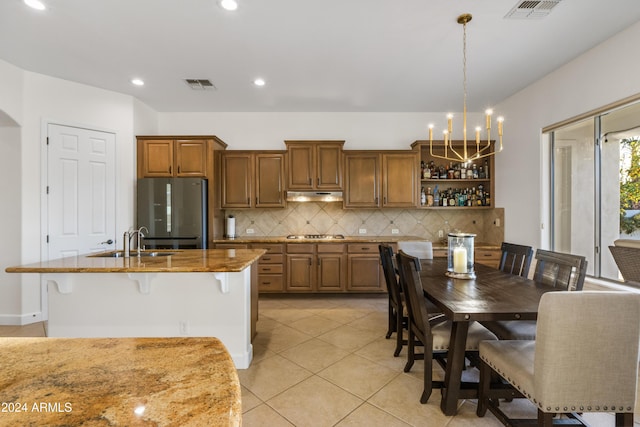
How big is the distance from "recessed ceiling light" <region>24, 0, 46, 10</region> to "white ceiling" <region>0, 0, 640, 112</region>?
5 cm

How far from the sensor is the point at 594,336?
51.4 inches

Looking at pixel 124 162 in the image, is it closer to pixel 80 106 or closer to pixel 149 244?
pixel 80 106

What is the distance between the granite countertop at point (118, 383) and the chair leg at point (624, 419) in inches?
75.0

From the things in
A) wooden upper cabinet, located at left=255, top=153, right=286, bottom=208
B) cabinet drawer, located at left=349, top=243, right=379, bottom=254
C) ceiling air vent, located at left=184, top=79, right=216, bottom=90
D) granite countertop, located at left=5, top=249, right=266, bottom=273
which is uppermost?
ceiling air vent, located at left=184, top=79, right=216, bottom=90

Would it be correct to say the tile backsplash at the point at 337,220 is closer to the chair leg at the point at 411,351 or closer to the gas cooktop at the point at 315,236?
the gas cooktop at the point at 315,236

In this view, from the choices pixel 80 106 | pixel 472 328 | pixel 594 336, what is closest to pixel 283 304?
pixel 472 328

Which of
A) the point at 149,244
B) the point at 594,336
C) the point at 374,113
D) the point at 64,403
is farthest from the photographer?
the point at 374,113

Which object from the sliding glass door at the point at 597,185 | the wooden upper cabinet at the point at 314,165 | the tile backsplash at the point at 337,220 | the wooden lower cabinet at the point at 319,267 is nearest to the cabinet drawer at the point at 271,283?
the wooden lower cabinet at the point at 319,267

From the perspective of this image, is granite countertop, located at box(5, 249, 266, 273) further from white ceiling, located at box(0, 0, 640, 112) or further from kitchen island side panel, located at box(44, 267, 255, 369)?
white ceiling, located at box(0, 0, 640, 112)

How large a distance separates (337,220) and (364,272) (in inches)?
38.8

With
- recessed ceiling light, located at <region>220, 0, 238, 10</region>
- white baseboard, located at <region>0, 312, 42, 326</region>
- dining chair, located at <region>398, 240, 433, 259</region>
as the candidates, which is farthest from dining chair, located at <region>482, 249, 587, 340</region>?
white baseboard, located at <region>0, 312, 42, 326</region>

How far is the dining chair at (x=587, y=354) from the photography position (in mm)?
1292

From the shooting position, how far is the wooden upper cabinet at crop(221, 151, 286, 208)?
14.2 ft

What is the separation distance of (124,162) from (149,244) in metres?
1.18
